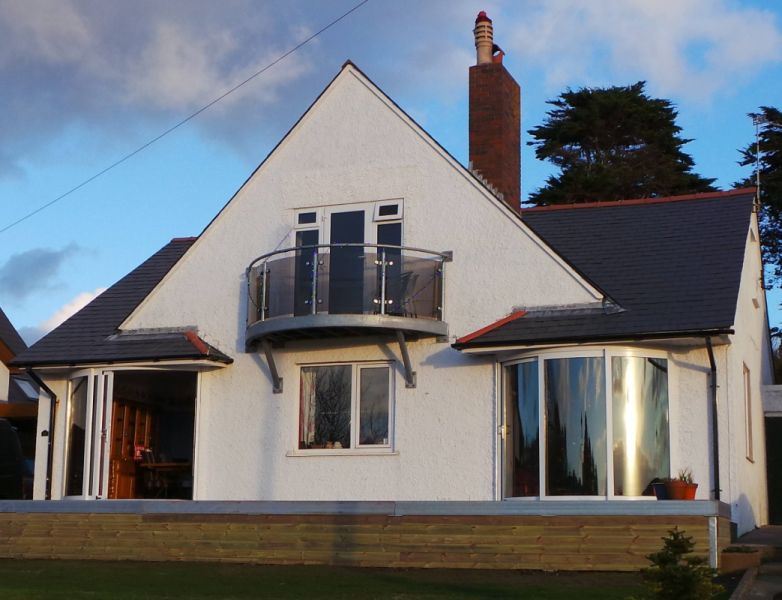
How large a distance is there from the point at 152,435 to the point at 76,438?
1585 millimetres

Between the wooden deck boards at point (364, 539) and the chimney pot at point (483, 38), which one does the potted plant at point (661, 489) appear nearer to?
the wooden deck boards at point (364, 539)

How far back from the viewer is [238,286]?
20188 millimetres

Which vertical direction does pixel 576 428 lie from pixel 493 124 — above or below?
below

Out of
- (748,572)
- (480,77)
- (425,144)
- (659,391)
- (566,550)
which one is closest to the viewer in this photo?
(748,572)

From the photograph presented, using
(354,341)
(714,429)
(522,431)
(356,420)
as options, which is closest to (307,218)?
(354,341)

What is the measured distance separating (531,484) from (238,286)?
6192 mm

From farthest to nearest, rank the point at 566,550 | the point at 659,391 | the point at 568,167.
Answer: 1. the point at 568,167
2. the point at 659,391
3. the point at 566,550

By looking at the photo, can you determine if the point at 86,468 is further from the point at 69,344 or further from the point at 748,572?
the point at 748,572

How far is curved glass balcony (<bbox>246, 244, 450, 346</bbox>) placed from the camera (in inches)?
713

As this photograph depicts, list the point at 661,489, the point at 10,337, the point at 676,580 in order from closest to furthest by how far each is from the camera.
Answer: the point at 676,580 → the point at 661,489 → the point at 10,337

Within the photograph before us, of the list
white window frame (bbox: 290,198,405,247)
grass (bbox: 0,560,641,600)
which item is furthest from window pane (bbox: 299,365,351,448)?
grass (bbox: 0,560,641,600)

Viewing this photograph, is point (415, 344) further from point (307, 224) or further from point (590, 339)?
point (590, 339)

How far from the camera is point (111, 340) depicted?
20.5 metres

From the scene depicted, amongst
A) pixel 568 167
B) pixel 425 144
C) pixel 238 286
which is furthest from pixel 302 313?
pixel 568 167
